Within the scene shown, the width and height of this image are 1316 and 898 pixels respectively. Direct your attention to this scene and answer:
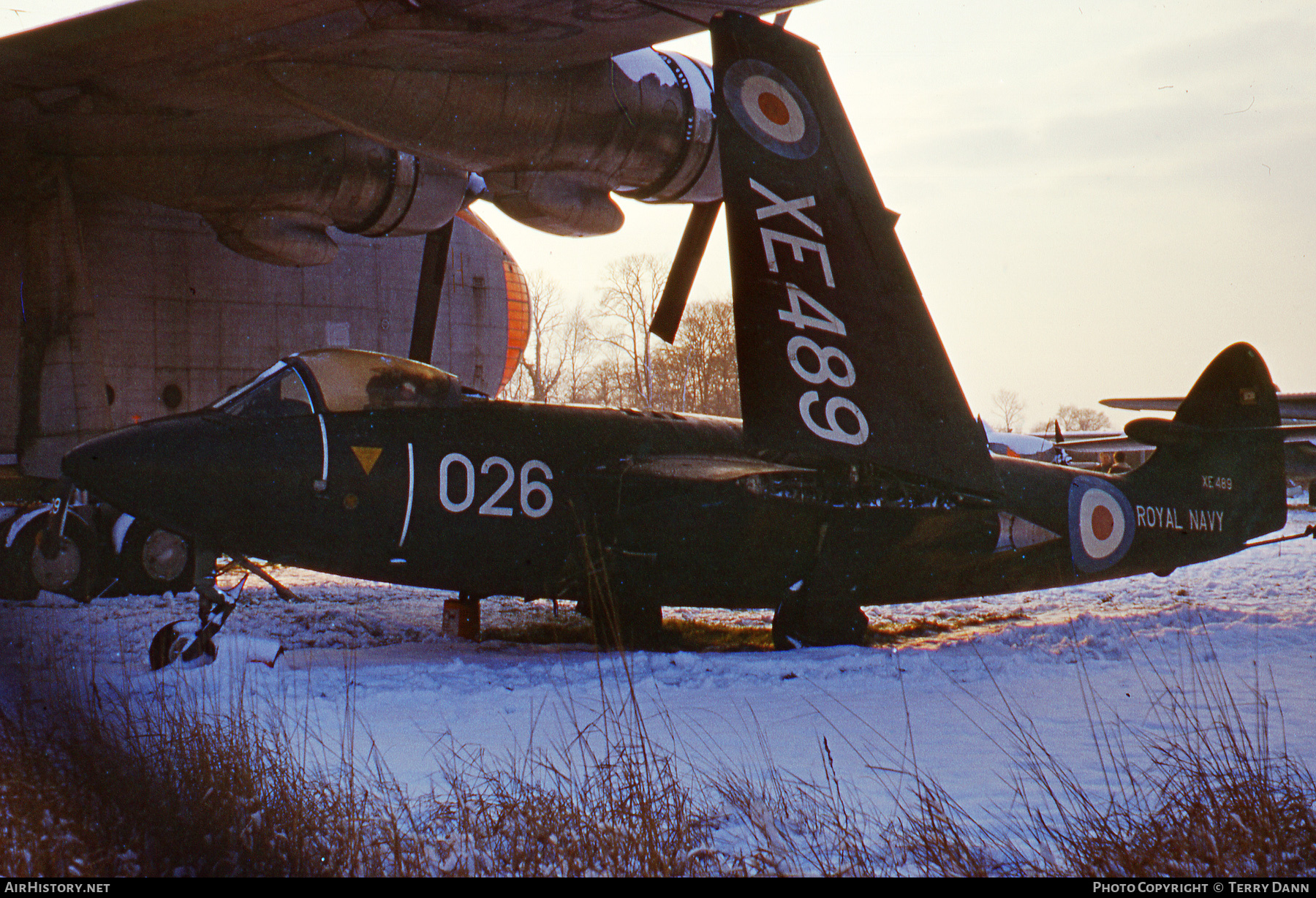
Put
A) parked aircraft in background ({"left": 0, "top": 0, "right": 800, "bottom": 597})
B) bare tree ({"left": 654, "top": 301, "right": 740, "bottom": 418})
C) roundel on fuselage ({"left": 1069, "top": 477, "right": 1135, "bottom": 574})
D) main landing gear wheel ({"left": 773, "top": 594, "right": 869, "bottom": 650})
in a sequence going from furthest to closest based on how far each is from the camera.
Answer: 1. bare tree ({"left": 654, "top": 301, "right": 740, "bottom": 418})
2. roundel on fuselage ({"left": 1069, "top": 477, "right": 1135, "bottom": 574})
3. main landing gear wheel ({"left": 773, "top": 594, "right": 869, "bottom": 650})
4. parked aircraft in background ({"left": 0, "top": 0, "right": 800, "bottom": 597})

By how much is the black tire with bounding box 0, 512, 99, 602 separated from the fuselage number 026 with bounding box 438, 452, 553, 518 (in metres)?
5.13

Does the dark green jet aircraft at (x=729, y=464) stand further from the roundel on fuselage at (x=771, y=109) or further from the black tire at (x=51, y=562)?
the black tire at (x=51, y=562)

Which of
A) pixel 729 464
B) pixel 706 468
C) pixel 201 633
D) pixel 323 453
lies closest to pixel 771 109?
pixel 706 468

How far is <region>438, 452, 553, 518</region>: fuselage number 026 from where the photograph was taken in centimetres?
785

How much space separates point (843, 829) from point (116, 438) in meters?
5.97

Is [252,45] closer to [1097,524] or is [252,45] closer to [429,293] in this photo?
[429,293]

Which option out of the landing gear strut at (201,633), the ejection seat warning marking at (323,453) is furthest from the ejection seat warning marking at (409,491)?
the landing gear strut at (201,633)

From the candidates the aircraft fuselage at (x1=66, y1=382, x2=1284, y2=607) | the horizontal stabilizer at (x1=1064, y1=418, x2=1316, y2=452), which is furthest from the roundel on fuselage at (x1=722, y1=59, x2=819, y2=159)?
the horizontal stabilizer at (x1=1064, y1=418, x2=1316, y2=452)

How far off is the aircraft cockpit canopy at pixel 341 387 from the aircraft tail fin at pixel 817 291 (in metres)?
2.95

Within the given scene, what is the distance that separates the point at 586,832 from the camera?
12.2 feet

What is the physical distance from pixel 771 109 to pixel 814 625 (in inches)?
172

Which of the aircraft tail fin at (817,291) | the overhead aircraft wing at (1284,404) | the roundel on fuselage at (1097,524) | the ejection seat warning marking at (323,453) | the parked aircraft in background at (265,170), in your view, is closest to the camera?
the aircraft tail fin at (817,291)

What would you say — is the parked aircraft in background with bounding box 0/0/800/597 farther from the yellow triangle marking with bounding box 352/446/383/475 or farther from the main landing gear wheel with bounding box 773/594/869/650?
the main landing gear wheel with bounding box 773/594/869/650

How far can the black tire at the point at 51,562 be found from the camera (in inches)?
404
